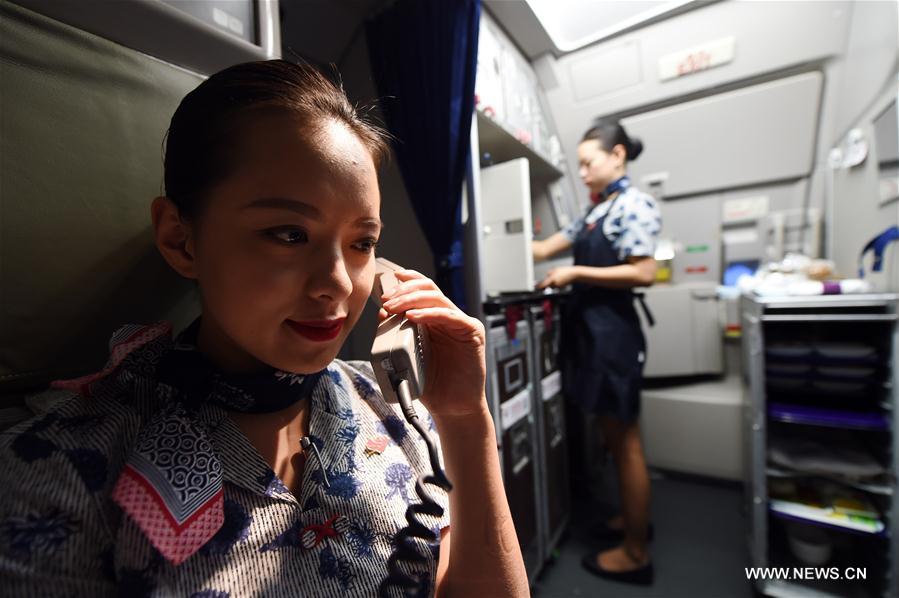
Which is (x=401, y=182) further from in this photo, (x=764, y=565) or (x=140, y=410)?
(x=764, y=565)

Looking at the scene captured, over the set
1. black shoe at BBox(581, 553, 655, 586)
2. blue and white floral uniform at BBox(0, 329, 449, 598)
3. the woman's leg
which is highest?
blue and white floral uniform at BBox(0, 329, 449, 598)

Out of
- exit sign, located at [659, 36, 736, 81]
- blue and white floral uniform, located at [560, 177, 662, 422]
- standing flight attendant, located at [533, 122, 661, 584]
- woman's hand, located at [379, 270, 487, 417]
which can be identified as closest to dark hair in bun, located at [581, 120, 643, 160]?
standing flight attendant, located at [533, 122, 661, 584]

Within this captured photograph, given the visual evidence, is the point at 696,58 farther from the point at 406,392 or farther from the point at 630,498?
the point at 406,392

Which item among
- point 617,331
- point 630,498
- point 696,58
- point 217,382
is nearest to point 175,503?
point 217,382

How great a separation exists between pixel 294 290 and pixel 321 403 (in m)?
0.23

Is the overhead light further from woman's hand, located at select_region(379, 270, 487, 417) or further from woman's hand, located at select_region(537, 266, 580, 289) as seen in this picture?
woman's hand, located at select_region(537, 266, 580, 289)

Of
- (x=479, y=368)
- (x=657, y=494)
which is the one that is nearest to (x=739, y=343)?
(x=657, y=494)

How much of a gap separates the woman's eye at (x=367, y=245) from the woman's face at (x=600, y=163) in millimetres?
1530

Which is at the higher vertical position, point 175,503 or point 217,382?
point 217,382

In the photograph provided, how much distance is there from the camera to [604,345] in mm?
1605

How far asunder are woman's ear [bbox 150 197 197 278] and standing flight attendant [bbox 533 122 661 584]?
4.35 feet

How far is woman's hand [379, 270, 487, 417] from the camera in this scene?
552 millimetres

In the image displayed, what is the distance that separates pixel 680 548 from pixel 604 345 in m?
0.95

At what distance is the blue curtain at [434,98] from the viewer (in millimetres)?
1042
